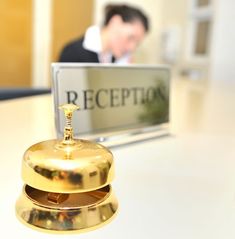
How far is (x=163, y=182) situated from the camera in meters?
0.48

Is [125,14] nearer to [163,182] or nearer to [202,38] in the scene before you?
[163,182]

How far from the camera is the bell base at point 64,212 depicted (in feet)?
1.10

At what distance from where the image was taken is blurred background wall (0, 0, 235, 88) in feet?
9.06

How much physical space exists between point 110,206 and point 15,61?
105 inches

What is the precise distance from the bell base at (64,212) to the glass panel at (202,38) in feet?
9.83

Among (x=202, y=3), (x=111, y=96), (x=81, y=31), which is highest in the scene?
(x=202, y=3)

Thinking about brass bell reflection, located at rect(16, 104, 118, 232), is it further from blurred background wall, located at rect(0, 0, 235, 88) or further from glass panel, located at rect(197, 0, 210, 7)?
glass panel, located at rect(197, 0, 210, 7)

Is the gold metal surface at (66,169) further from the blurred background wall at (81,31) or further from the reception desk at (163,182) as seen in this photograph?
the blurred background wall at (81,31)

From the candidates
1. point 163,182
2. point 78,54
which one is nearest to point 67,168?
point 163,182

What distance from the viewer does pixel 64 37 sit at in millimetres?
3123

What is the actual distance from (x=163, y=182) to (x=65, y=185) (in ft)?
0.67

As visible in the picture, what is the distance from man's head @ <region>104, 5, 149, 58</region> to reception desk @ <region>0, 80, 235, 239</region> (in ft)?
2.50

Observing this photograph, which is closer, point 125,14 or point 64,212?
point 64,212

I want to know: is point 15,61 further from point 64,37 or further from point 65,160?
point 65,160
